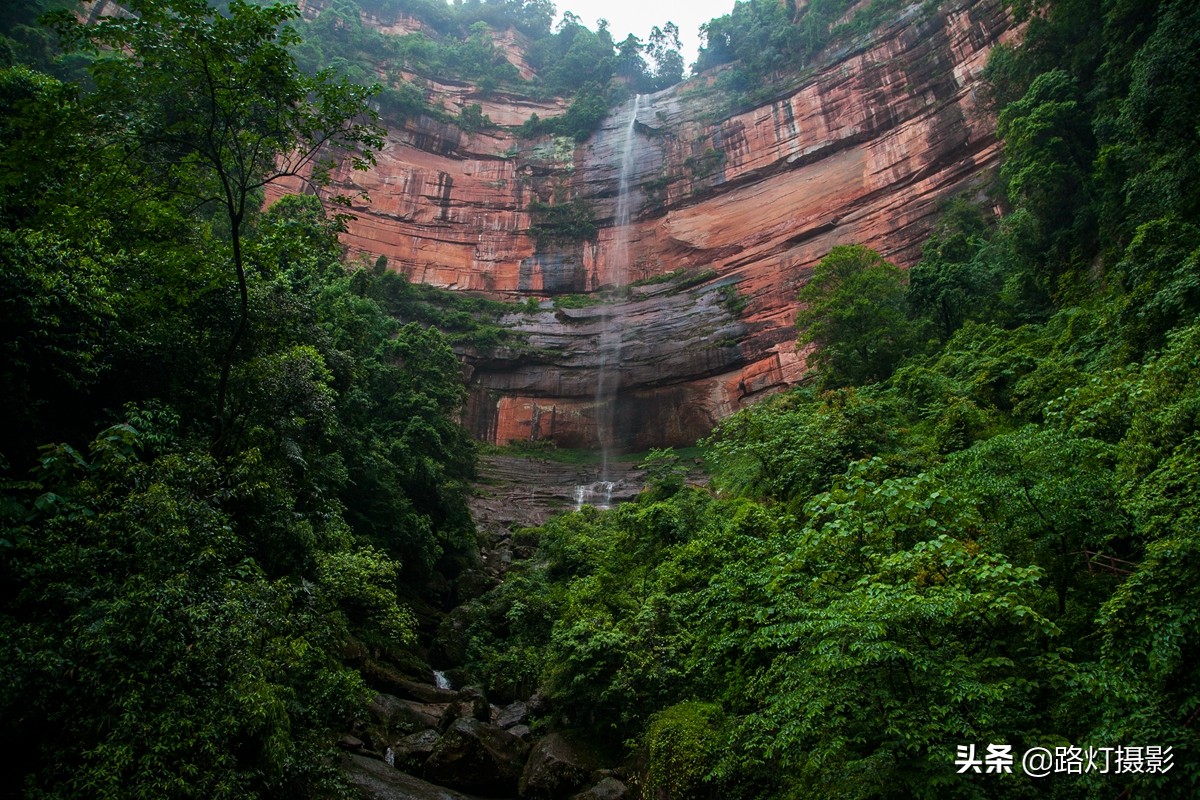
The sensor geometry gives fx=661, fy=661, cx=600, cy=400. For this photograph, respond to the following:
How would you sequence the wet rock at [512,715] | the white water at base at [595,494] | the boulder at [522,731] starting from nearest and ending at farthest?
1. the boulder at [522,731]
2. the wet rock at [512,715]
3. the white water at base at [595,494]

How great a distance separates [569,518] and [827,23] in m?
31.5

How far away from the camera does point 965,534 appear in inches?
226

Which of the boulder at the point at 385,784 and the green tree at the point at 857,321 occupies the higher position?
the green tree at the point at 857,321

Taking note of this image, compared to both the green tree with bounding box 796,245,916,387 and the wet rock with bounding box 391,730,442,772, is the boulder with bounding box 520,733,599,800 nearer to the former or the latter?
the wet rock with bounding box 391,730,442,772

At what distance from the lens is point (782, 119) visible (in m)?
33.8

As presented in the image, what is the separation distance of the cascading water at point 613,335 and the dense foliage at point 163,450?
51.2ft

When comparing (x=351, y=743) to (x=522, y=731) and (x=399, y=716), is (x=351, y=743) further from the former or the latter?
(x=522, y=731)

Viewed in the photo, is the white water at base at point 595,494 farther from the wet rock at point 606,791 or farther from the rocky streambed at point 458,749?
the wet rock at point 606,791

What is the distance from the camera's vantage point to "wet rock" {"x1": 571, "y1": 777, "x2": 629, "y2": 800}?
7500mm

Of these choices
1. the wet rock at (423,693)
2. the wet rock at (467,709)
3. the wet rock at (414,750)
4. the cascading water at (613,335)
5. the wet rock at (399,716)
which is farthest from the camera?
the cascading water at (613,335)

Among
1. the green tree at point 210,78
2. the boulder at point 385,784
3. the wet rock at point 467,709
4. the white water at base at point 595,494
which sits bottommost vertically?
the boulder at point 385,784

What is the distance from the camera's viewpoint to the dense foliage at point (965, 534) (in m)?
4.09

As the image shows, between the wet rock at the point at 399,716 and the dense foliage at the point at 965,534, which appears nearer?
the dense foliage at the point at 965,534

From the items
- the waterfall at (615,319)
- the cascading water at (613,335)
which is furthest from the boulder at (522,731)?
the waterfall at (615,319)
